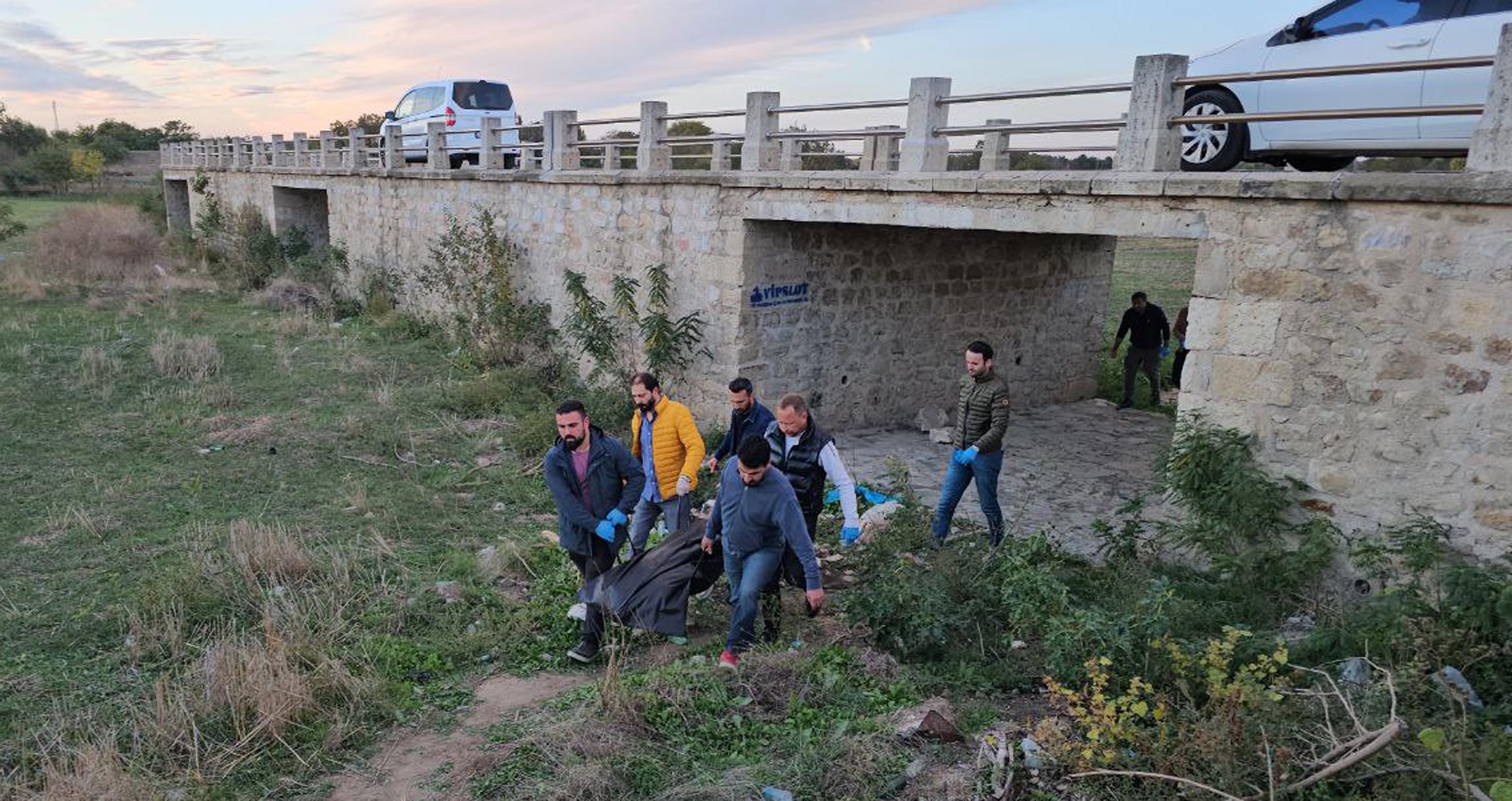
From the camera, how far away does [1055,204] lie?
294 inches

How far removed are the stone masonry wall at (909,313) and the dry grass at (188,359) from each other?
801 centimetres

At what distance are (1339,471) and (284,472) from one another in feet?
29.2

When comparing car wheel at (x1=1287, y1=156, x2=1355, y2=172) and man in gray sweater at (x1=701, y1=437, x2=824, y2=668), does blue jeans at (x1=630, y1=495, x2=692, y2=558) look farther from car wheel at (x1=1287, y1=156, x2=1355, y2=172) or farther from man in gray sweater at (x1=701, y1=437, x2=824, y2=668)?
car wheel at (x1=1287, y1=156, x2=1355, y2=172)

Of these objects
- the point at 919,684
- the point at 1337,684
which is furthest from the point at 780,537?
the point at 1337,684

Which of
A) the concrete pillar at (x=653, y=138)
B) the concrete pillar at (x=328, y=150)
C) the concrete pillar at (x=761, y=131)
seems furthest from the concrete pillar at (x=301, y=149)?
the concrete pillar at (x=761, y=131)

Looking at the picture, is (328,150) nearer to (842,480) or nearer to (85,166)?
(842,480)

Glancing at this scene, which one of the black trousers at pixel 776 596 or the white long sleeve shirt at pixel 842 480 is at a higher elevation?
the white long sleeve shirt at pixel 842 480

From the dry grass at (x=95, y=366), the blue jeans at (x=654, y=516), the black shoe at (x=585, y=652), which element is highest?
Result: the blue jeans at (x=654, y=516)

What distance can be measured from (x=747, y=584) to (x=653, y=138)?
7.08 meters

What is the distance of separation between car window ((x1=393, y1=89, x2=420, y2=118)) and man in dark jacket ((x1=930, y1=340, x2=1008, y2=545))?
16783 mm

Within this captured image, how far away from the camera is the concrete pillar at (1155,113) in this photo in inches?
268

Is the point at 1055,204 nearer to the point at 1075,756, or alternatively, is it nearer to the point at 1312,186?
the point at 1312,186

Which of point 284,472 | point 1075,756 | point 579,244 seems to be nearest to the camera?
point 1075,756

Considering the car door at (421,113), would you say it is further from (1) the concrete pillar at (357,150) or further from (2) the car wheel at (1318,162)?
(2) the car wheel at (1318,162)
